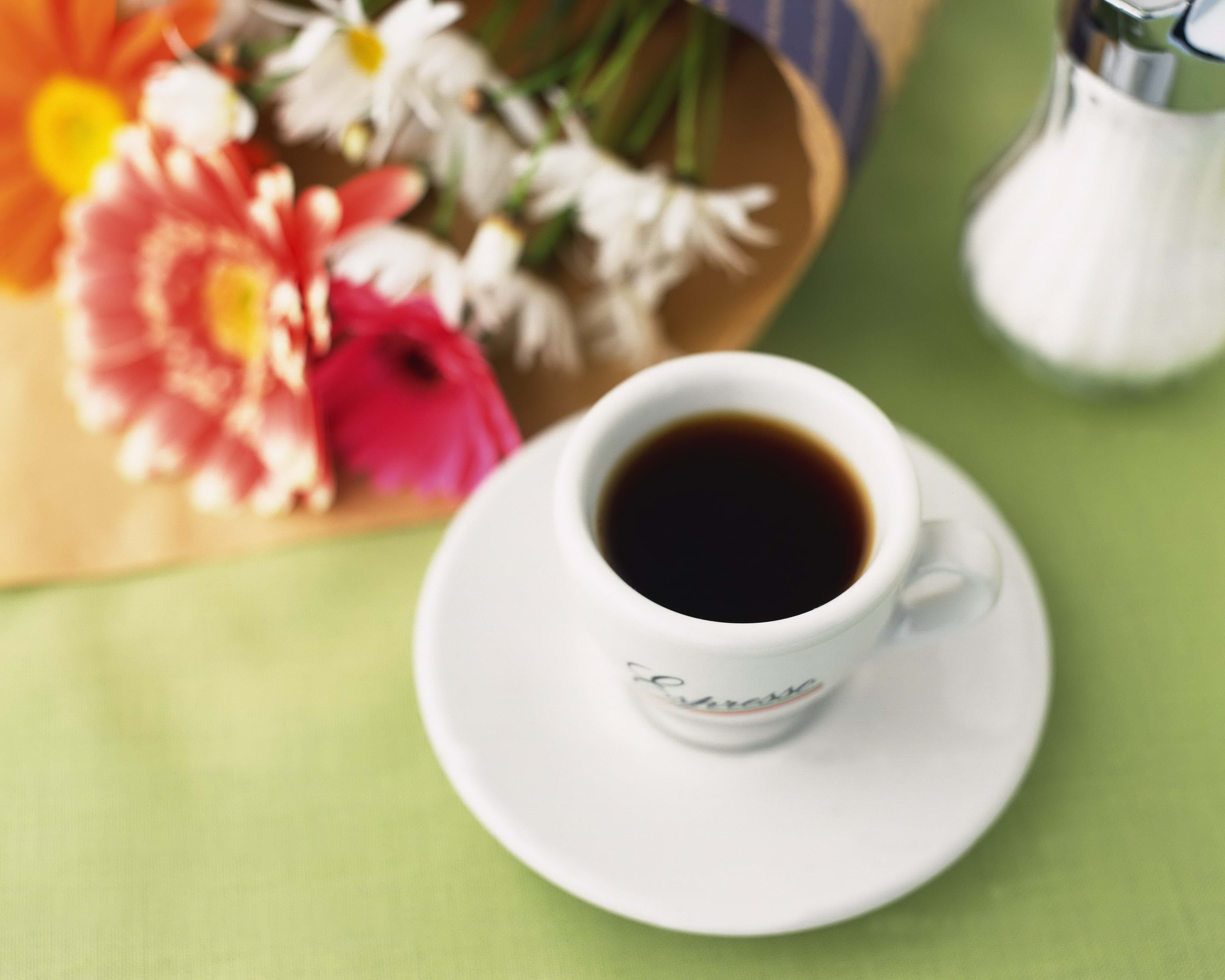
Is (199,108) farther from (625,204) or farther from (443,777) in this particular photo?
(443,777)

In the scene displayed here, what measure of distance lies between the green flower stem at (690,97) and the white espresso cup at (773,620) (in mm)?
174

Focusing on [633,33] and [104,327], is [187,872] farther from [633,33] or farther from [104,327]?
[633,33]

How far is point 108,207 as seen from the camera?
0.59 meters

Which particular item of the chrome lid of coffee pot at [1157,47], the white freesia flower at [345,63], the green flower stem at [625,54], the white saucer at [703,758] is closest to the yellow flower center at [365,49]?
the white freesia flower at [345,63]

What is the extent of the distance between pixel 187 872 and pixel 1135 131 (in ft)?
1.84

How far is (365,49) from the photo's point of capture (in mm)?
545

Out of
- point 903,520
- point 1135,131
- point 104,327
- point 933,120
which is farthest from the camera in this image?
point 933,120

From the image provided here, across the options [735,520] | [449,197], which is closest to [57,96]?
[449,197]

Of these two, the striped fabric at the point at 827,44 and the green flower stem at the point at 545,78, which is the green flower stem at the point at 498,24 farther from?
the striped fabric at the point at 827,44

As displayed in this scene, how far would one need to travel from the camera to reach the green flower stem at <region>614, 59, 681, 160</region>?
647 millimetres

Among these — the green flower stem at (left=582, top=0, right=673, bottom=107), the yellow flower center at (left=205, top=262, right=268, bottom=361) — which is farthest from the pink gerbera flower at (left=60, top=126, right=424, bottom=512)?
the green flower stem at (left=582, top=0, right=673, bottom=107)

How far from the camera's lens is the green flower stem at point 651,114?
2.12 ft

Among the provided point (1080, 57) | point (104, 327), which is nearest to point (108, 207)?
point (104, 327)

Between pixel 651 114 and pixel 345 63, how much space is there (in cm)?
19
